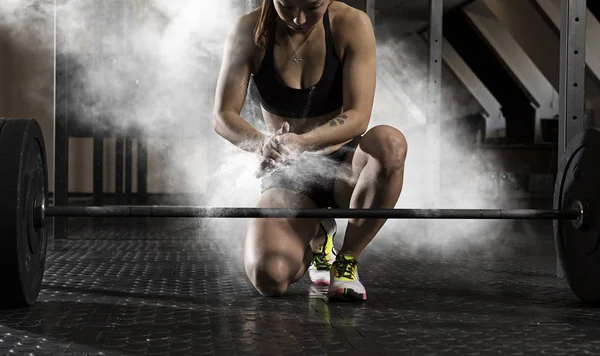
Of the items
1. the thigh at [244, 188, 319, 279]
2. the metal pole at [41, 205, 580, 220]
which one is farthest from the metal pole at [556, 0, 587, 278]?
the thigh at [244, 188, 319, 279]

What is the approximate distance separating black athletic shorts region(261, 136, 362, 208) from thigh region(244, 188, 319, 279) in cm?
2

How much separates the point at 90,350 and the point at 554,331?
0.80 meters

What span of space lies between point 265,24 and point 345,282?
61cm

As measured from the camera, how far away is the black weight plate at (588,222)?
5.02ft

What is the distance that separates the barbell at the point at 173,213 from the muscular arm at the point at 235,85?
7.6 inches

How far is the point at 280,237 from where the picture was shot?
1.68 meters

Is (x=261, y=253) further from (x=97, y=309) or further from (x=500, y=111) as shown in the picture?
(x=500, y=111)

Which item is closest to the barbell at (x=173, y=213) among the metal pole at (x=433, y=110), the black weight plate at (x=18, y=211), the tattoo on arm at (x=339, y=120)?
the black weight plate at (x=18, y=211)

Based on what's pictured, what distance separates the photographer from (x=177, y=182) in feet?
24.1

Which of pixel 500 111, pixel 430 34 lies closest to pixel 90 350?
pixel 430 34

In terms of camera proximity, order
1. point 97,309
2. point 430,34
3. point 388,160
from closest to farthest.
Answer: point 97,309 < point 388,160 < point 430,34

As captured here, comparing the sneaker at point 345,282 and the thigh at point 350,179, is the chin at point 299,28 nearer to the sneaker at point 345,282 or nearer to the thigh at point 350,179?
the thigh at point 350,179

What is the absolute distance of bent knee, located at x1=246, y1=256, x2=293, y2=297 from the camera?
1617 mm

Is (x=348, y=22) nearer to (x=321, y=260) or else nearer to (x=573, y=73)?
(x=321, y=260)
